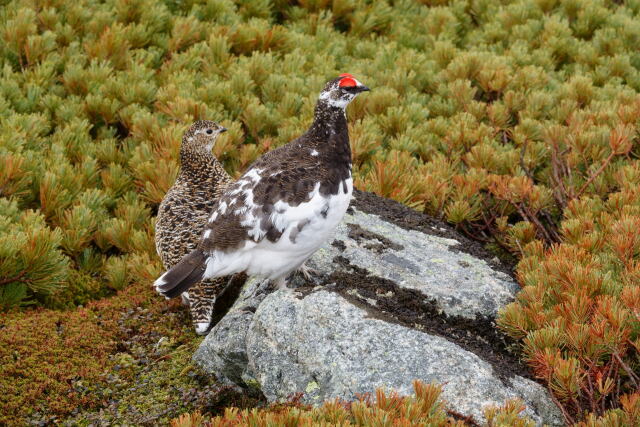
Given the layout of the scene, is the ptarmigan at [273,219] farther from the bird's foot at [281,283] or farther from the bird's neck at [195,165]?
Answer: the bird's neck at [195,165]

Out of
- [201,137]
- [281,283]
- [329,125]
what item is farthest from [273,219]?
[201,137]

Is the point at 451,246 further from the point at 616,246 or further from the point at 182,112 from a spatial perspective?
the point at 182,112

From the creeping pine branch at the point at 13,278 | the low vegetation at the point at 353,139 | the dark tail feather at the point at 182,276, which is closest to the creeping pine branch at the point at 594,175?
the low vegetation at the point at 353,139

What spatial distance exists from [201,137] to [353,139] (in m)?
1.30

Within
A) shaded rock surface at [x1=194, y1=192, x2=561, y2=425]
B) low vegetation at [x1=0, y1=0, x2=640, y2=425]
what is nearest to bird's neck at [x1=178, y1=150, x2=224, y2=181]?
low vegetation at [x1=0, y1=0, x2=640, y2=425]

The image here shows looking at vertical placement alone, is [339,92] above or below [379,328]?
above

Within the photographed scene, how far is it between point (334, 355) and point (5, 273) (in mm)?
2311

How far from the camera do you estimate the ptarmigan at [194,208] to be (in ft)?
15.0

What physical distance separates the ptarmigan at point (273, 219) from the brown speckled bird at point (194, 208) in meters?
0.52

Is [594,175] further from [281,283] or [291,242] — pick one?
[291,242]

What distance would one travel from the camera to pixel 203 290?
4547 millimetres

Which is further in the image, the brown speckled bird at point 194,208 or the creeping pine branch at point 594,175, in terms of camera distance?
the creeping pine branch at point 594,175

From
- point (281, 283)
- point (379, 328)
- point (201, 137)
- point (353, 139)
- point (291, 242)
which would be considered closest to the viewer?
point (379, 328)

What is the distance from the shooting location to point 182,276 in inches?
156
